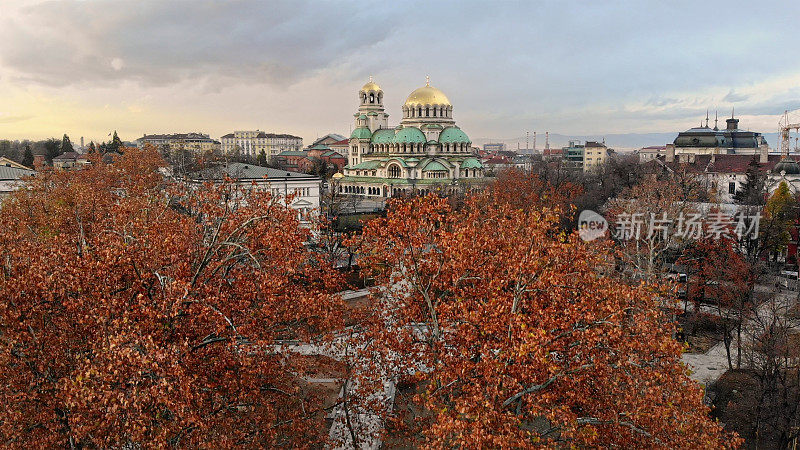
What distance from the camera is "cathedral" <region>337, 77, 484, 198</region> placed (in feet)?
254

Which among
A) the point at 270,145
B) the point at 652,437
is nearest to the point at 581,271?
the point at 652,437

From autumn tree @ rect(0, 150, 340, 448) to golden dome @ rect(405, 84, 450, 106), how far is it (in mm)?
71211

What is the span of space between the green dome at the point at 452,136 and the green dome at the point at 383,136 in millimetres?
8145

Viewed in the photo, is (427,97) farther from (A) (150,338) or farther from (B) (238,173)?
(A) (150,338)

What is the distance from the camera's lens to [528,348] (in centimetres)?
1034

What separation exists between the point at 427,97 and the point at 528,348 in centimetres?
7539

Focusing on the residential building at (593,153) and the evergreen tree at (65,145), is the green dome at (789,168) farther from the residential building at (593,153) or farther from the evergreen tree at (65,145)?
the evergreen tree at (65,145)

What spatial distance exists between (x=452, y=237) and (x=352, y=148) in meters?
78.2

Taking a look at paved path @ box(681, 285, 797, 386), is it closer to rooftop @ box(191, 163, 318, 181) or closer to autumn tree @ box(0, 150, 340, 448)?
autumn tree @ box(0, 150, 340, 448)

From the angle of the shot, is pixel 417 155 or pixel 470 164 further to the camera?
pixel 417 155

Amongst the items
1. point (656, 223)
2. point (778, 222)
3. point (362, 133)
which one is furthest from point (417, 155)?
point (656, 223)

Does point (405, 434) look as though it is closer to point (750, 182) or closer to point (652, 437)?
point (652, 437)

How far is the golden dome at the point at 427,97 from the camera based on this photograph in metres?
82.7

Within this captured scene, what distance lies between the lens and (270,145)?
177125mm
